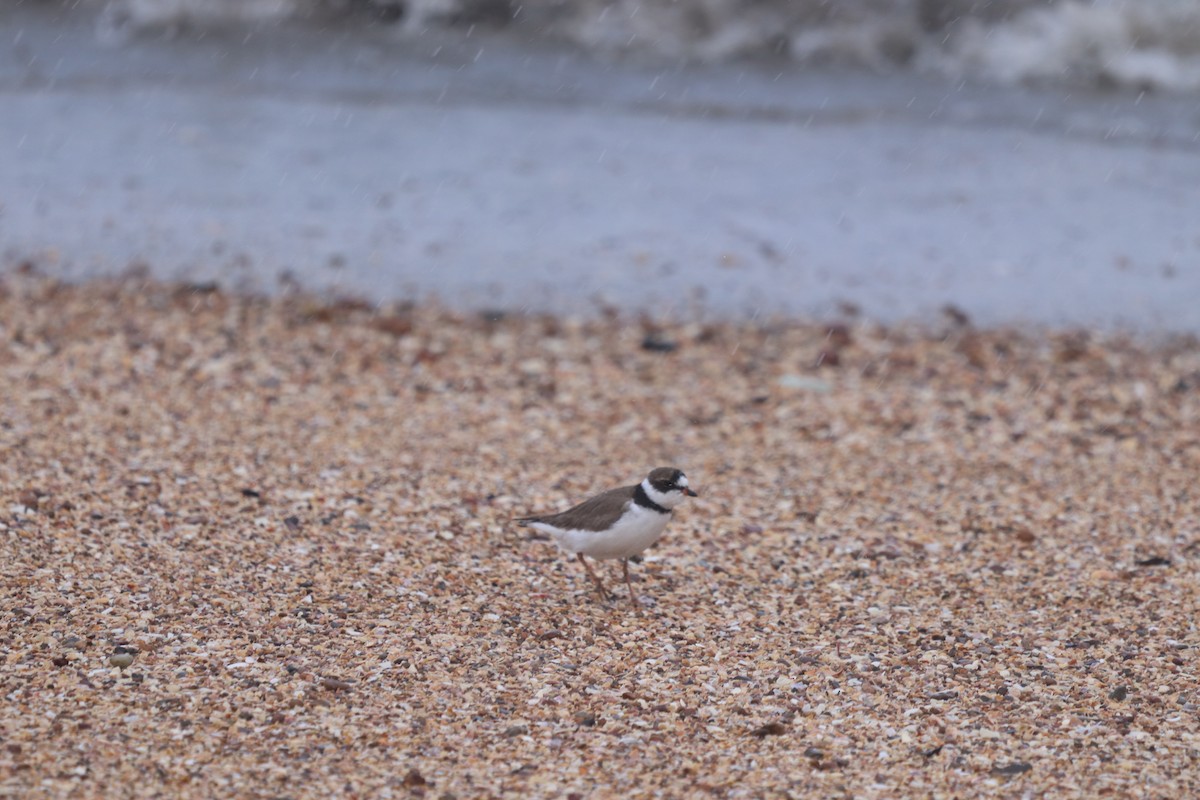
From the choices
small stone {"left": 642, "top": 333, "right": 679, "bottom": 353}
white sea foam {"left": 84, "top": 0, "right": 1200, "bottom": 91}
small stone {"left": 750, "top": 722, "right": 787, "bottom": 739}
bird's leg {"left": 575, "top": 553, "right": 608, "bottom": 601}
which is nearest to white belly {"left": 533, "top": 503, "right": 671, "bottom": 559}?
bird's leg {"left": 575, "top": 553, "right": 608, "bottom": 601}

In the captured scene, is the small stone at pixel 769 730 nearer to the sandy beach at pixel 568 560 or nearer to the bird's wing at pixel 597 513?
the sandy beach at pixel 568 560

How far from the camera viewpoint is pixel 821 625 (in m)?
4.26

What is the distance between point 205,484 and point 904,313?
418 centimetres

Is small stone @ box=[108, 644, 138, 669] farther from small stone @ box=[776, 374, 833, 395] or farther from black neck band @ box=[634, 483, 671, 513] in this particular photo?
small stone @ box=[776, 374, 833, 395]

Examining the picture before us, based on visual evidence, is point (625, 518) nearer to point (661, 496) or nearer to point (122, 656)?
point (661, 496)

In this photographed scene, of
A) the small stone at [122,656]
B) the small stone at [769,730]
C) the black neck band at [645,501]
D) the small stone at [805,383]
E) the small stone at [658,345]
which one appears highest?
the small stone at [122,656]

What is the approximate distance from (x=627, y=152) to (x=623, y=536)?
6.03m

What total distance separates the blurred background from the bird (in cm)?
326

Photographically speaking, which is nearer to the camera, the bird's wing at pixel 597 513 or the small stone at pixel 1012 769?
the small stone at pixel 1012 769

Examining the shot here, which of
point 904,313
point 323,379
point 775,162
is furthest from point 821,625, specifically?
point 775,162

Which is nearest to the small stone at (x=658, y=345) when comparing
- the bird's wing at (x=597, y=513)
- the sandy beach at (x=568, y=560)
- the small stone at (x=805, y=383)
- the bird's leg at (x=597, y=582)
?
the sandy beach at (x=568, y=560)

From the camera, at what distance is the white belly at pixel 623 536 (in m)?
4.16

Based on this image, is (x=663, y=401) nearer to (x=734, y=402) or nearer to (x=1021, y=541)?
(x=734, y=402)

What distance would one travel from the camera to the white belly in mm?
4160
